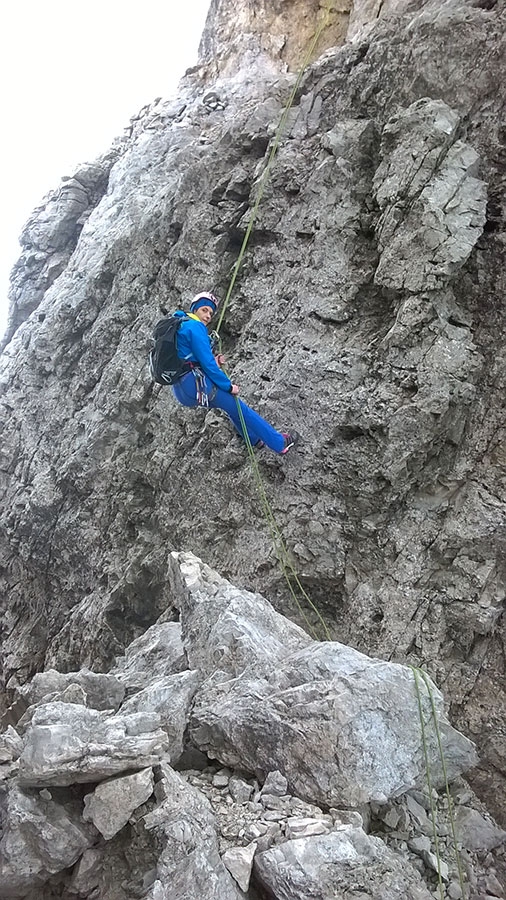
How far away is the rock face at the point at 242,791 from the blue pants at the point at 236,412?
299cm

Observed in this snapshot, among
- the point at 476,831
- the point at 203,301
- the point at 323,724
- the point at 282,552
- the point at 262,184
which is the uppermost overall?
the point at 262,184

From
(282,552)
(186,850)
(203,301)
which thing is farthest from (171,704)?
(203,301)

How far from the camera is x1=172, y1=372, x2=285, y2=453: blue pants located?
793cm

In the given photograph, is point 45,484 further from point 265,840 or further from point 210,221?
point 265,840

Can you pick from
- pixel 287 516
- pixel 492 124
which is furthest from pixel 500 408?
pixel 492 124

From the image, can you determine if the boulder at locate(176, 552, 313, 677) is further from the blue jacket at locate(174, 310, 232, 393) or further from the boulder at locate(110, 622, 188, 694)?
the blue jacket at locate(174, 310, 232, 393)

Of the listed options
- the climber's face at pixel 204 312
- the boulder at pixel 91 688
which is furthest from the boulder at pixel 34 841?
the climber's face at pixel 204 312

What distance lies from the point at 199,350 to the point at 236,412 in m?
0.99

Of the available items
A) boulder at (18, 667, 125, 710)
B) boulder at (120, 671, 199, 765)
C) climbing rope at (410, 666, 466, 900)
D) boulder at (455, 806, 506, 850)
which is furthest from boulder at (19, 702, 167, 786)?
boulder at (455, 806, 506, 850)

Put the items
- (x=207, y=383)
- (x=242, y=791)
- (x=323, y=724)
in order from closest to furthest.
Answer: (x=242, y=791) → (x=323, y=724) → (x=207, y=383)

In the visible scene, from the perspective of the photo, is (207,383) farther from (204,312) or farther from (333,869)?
(333,869)

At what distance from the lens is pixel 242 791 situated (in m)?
4.35

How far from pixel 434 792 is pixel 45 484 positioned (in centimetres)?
826

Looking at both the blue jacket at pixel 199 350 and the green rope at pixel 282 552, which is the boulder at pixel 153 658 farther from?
the blue jacket at pixel 199 350
